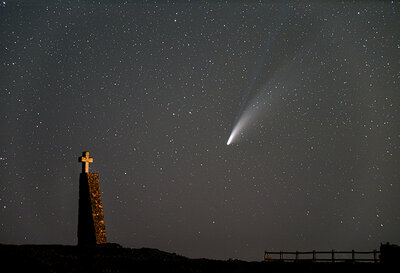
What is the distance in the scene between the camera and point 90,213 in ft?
67.8

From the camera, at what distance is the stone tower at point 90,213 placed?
20484 millimetres

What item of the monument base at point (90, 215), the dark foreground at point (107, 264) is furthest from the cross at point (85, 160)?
the dark foreground at point (107, 264)

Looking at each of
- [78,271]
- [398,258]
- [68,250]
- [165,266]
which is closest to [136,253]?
[68,250]

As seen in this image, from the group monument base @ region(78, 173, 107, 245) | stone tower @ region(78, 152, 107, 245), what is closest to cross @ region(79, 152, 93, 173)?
stone tower @ region(78, 152, 107, 245)

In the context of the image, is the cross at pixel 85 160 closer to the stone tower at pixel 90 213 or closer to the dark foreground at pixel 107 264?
the stone tower at pixel 90 213

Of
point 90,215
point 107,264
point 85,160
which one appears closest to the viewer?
point 107,264

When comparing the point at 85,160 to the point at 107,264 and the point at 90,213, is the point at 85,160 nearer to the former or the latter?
the point at 90,213

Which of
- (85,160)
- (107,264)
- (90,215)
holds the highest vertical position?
(85,160)

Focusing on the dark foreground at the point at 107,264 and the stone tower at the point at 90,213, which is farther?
the stone tower at the point at 90,213

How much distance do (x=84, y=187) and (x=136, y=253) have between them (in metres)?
4.26

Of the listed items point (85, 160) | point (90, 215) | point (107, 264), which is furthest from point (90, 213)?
point (107, 264)

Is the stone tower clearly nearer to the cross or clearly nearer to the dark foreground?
the cross

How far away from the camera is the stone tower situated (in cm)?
2048

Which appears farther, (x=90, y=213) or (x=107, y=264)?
(x=90, y=213)
